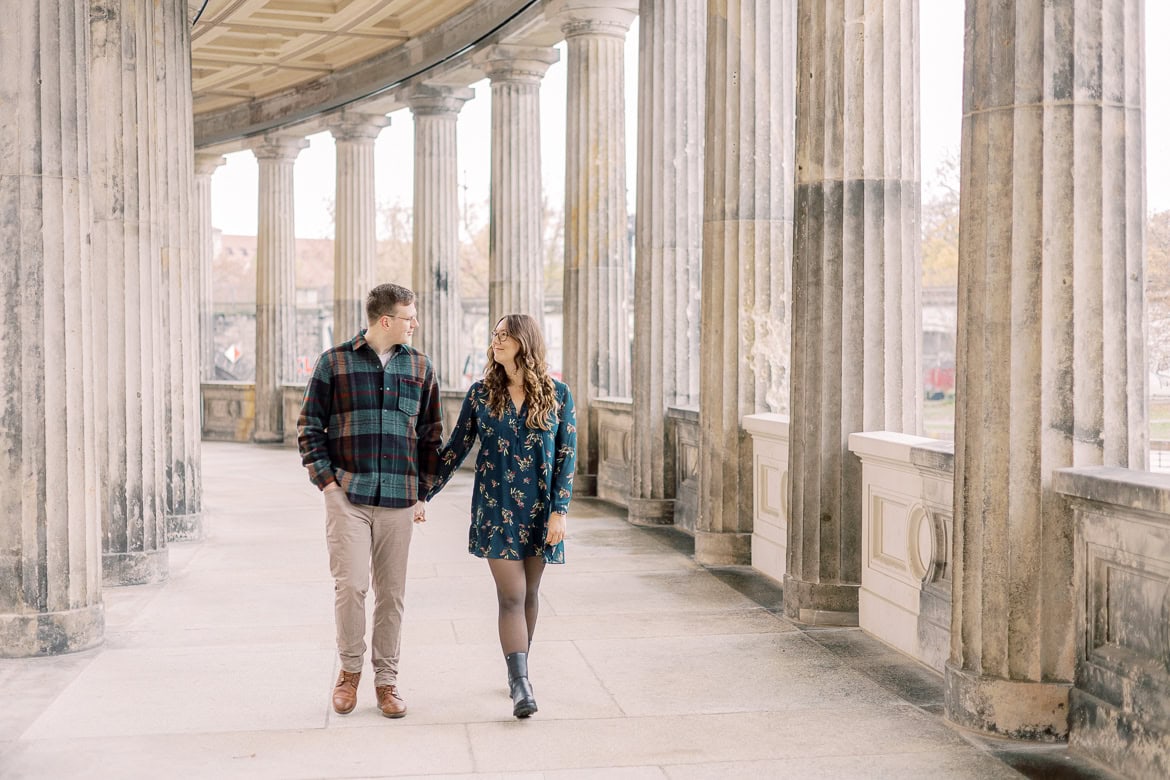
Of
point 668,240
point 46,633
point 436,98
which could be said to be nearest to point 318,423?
point 46,633

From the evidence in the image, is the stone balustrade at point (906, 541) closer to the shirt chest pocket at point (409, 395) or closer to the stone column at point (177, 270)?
the shirt chest pocket at point (409, 395)

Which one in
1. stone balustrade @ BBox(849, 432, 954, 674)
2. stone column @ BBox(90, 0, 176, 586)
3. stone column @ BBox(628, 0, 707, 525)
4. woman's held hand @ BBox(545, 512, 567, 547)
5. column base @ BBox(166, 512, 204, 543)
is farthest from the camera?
stone column @ BBox(628, 0, 707, 525)

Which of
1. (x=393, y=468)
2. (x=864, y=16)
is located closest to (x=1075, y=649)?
(x=393, y=468)

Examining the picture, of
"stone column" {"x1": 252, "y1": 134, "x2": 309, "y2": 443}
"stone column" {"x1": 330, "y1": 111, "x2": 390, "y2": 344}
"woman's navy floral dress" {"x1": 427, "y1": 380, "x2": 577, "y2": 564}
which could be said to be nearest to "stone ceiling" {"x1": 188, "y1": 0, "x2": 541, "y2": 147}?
"stone column" {"x1": 330, "y1": 111, "x2": 390, "y2": 344}

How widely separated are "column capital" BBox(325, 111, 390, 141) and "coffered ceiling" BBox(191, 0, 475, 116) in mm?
1017

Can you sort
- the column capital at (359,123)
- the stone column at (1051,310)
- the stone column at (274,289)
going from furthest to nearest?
the stone column at (274,289), the column capital at (359,123), the stone column at (1051,310)

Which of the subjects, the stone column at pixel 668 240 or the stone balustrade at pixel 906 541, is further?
the stone column at pixel 668 240

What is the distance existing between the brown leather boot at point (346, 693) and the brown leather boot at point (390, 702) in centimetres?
13

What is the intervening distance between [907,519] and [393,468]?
367cm

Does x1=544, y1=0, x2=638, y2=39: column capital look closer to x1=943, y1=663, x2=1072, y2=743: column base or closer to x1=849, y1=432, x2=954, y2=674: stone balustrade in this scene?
x1=849, y1=432, x2=954, y2=674: stone balustrade

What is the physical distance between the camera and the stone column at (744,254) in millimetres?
12391

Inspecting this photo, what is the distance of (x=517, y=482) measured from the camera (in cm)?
698

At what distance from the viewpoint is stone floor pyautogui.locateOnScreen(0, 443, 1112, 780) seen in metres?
6.27

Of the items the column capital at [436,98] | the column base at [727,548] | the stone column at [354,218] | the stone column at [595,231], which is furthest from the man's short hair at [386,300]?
the stone column at [354,218]
